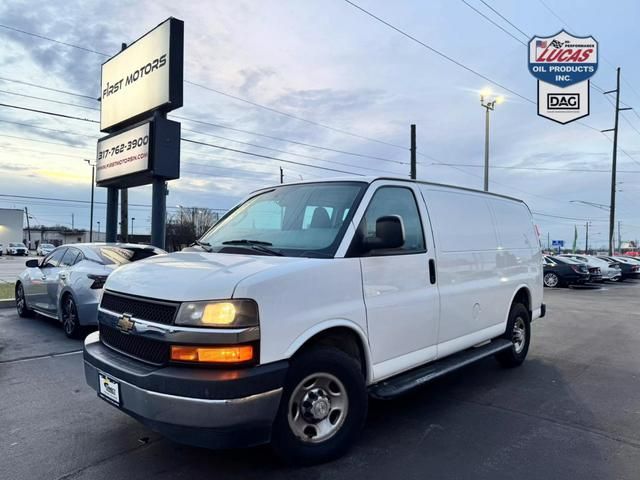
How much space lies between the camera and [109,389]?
332 cm

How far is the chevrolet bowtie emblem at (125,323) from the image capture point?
3.25 m

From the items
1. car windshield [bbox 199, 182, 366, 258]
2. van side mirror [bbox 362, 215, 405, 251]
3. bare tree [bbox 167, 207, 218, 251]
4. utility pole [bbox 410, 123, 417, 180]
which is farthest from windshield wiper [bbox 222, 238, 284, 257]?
Answer: bare tree [bbox 167, 207, 218, 251]

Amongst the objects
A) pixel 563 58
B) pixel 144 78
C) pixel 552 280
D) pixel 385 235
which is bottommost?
pixel 552 280

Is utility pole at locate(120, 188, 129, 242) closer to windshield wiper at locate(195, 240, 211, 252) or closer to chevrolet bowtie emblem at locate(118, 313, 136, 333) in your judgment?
windshield wiper at locate(195, 240, 211, 252)

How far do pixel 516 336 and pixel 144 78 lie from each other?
12.1 meters

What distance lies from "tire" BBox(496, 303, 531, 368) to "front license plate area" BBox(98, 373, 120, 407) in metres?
4.50

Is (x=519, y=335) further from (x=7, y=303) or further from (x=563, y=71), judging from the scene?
(x=563, y=71)

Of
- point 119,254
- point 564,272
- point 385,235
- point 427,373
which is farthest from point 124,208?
point 564,272

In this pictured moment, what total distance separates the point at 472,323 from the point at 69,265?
6.48 m

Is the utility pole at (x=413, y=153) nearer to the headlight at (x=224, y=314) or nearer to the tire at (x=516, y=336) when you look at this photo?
the tire at (x=516, y=336)

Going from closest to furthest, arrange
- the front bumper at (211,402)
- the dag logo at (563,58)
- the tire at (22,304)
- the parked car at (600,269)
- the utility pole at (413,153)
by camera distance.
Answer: the front bumper at (211,402), the tire at (22,304), the dag logo at (563,58), the parked car at (600,269), the utility pole at (413,153)

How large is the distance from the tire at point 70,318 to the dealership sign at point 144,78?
6865 millimetres

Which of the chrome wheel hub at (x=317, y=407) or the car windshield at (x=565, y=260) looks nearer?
the chrome wheel hub at (x=317, y=407)

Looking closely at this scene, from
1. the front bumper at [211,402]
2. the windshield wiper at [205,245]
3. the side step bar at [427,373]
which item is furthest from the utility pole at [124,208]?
the front bumper at [211,402]
